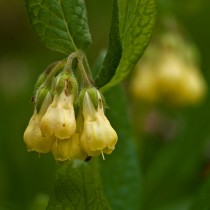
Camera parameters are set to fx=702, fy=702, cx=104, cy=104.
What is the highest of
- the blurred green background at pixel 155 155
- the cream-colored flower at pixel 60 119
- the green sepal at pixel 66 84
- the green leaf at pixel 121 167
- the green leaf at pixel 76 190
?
the green sepal at pixel 66 84

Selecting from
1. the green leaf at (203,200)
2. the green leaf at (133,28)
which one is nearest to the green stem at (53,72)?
the green leaf at (133,28)

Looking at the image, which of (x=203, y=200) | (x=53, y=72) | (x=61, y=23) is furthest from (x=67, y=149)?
(x=203, y=200)

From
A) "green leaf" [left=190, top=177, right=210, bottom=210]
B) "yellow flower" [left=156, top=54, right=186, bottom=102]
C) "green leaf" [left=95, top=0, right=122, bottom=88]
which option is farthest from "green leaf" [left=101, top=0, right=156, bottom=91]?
"yellow flower" [left=156, top=54, right=186, bottom=102]

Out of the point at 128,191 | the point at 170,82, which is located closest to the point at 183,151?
the point at 170,82

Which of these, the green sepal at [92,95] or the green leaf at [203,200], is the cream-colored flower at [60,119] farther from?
the green leaf at [203,200]

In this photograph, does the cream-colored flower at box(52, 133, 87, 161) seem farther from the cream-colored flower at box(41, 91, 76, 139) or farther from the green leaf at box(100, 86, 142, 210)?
the green leaf at box(100, 86, 142, 210)

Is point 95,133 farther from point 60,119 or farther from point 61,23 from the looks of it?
point 61,23
